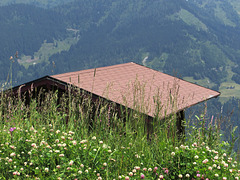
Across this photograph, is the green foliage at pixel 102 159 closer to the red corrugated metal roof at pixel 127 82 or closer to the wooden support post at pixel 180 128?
the wooden support post at pixel 180 128

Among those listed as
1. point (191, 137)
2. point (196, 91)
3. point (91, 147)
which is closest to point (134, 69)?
point (196, 91)

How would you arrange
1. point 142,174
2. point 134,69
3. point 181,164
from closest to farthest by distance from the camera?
point 142,174, point 181,164, point 134,69

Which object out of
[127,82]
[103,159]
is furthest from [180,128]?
[103,159]

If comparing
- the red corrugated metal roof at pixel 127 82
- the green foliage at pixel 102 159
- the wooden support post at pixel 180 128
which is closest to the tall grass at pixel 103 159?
the green foliage at pixel 102 159

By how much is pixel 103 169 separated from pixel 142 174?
56cm

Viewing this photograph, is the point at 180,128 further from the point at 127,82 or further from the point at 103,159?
the point at 103,159

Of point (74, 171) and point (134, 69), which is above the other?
point (134, 69)

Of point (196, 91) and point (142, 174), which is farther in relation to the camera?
point (196, 91)

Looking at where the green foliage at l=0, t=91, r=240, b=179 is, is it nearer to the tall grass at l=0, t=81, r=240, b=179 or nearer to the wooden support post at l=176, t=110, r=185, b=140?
the tall grass at l=0, t=81, r=240, b=179

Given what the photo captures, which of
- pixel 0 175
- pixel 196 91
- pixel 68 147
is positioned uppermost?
pixel 196 91

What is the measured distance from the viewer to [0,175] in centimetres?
376

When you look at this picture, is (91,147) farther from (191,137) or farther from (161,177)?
(191,137)

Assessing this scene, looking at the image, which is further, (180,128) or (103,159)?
(180,128)

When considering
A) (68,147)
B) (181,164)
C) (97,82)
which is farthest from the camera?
(97,82)
